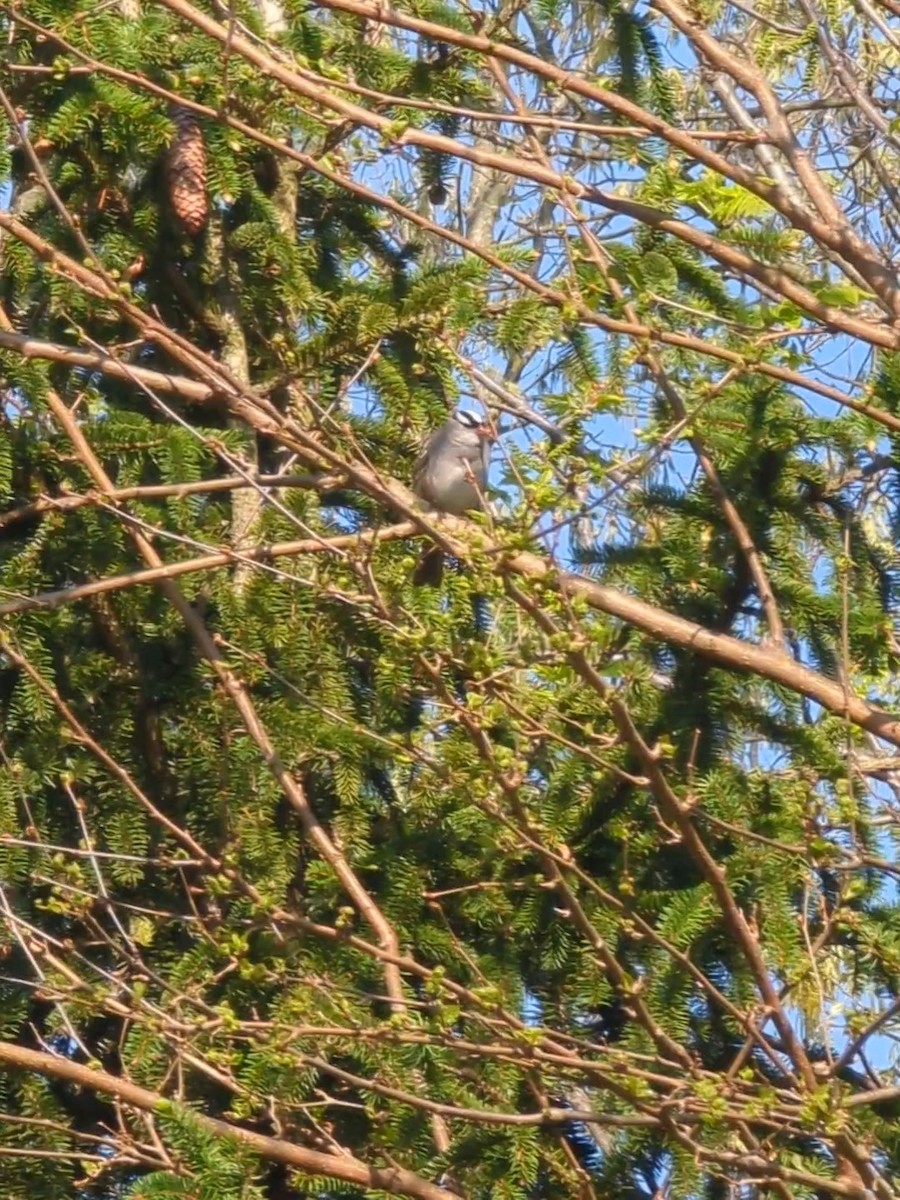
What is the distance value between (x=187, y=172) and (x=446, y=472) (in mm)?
1109

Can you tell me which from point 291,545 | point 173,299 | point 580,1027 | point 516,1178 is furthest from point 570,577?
point 173,299

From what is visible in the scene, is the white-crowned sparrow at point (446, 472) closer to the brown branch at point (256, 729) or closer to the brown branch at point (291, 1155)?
the brown branch at point (256, 729)

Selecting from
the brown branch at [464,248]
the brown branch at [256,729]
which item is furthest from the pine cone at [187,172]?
the brown branch at [256,729]

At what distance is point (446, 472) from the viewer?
467cm

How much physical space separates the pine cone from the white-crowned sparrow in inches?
25.7

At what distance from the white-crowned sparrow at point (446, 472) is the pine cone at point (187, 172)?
65 cm

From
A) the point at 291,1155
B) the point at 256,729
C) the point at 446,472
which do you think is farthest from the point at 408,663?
the point at 446,472

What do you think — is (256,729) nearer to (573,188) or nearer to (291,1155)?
(291,1155)

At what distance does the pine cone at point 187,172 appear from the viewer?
3795mm

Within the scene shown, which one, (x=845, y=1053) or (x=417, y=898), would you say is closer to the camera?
(x=845, y=1053)

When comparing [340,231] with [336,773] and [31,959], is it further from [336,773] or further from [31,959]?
[31,959]

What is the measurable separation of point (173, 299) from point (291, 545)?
0.93 m

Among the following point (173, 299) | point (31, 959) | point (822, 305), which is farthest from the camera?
point (173, 299)

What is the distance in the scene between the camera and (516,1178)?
304cm
